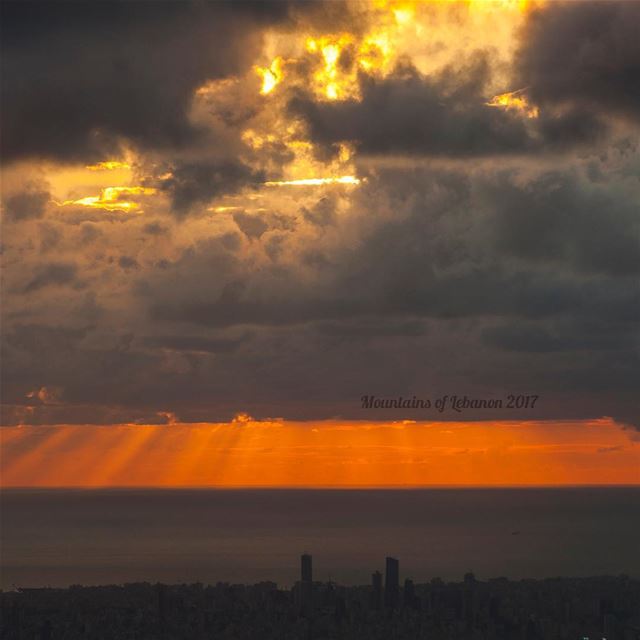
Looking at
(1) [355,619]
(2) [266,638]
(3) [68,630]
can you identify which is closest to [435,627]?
(1) [355,619]

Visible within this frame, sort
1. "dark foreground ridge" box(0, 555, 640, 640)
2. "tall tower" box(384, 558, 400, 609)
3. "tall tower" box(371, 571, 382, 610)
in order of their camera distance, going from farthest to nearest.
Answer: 1. "tall tower" box(384, 558, 400, 609)
2. "tall tower" box(371, 571, 382, 610)
3. "dark foreground ridge" box(0, 555, 640, 640)

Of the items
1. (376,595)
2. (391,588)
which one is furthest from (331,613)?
(391,588)

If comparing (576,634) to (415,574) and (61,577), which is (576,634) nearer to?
(415,574)

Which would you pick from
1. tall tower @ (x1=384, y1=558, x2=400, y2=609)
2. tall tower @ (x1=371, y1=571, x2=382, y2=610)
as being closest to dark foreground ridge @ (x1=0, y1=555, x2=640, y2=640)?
tall tower @ (x1=371, y1=571, x2=382, y2=610)

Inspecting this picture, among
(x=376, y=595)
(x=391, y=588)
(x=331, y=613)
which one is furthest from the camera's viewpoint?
(x=391, y=588)

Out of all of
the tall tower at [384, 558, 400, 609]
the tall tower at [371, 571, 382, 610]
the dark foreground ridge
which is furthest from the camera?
the tall tower at [384, 558, 400, 609]

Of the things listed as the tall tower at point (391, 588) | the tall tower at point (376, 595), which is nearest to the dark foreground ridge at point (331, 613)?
the tall tower at point (376, 595)

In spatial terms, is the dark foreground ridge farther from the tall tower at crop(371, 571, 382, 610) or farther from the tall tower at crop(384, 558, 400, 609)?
the tall tower at crop(384, 558, 400, 609)

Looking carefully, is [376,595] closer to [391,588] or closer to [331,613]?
[391,588]
